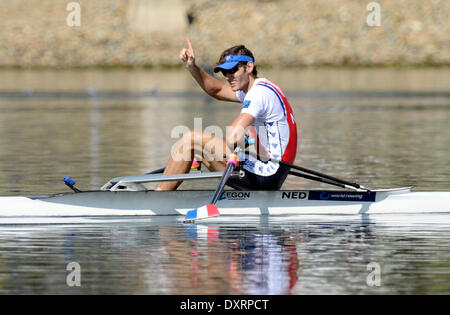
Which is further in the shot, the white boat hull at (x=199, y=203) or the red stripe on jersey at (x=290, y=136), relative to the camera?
the white boat hull at (x=199, y=203)

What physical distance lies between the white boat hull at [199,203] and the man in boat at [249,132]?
0.69ft

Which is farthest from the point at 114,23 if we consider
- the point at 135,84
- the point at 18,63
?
the point at 135,84

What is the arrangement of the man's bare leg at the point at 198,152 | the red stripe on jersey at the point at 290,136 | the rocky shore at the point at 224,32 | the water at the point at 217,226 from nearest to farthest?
the water at the point at 217,226 → the red stripe on jersey at the point at 290,136 → the man's bare leg at the point at 198,152 → the rocky shore at the point at 224,32

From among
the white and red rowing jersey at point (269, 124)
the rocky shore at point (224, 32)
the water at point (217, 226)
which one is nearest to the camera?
the water at point (217, 226)

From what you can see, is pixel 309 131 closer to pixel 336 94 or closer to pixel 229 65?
pixel 229 65

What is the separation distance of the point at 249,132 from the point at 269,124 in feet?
→ 1.34

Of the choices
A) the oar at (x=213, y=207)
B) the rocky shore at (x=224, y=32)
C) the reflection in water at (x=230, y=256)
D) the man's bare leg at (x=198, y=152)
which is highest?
the rocky shore at (x=224, y=32)

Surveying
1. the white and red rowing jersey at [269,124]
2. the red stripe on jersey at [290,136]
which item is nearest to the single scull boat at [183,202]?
the white and red rowing jersey at [269,124]

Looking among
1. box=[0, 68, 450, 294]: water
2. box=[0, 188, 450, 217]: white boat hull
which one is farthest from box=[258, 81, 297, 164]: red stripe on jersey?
box=[0, 68, 450, 294]: water

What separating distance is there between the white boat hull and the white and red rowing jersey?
0.62 metres

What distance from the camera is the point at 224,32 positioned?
113 meters

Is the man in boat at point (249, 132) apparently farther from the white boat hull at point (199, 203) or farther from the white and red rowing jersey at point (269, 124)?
the white boat hull at point (199, 203)

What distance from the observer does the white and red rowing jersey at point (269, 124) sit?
16.5 m

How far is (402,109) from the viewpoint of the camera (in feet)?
166
